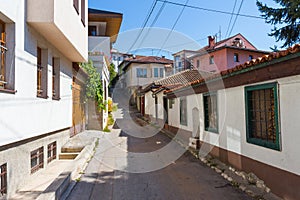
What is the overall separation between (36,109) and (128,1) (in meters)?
7.82

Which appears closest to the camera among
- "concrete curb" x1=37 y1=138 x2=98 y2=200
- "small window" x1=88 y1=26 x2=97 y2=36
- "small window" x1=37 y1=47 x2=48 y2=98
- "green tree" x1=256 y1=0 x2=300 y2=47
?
"concrete curb" x1=37 y1=138 x2=98 y2=200

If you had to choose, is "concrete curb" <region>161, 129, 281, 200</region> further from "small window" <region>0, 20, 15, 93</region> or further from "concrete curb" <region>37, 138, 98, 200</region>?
"small window" <region>0, 20, 15, 93</region>

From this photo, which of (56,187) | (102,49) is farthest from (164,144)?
(102,49)

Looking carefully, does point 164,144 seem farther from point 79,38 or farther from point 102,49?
point 102,49

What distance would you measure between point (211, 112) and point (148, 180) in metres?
3.59

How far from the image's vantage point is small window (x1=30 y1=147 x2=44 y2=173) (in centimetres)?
591

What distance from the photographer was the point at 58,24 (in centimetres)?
573

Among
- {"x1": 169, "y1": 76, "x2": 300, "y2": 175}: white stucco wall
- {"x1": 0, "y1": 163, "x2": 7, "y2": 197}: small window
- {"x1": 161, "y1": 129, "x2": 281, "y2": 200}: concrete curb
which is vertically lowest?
{"x1": 161, "y1": 129, "x2": 281, "y2": 200}: concrete curb

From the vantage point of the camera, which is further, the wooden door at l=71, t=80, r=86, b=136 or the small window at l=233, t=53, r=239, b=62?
the small window at l=233, t=53, r=239, b=62

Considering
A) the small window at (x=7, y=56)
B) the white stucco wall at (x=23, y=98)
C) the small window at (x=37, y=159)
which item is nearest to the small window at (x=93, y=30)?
the white stucco wall at (x=23, y=98)

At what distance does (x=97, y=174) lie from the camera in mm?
6297

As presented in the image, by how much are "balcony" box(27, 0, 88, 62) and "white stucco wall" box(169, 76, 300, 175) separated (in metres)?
5.10

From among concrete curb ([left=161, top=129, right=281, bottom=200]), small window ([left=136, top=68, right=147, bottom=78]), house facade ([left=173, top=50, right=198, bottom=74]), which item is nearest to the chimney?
house facade ([left=173, top=50, right=198, bottom=74])

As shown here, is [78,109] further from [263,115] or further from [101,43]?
[263,115]
